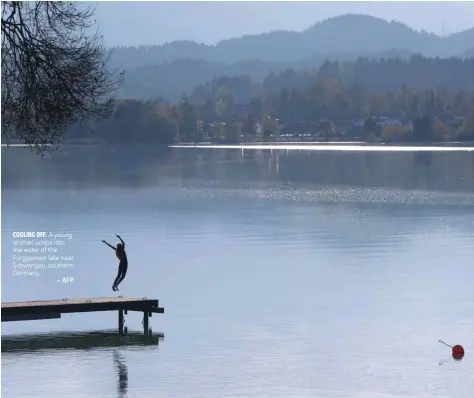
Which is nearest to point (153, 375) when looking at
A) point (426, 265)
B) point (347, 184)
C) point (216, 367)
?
point (216, 367)

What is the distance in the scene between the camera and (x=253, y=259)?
57688mm

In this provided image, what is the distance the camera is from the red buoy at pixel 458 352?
33.9m

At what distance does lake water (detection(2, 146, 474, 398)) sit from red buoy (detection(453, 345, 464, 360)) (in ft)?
0.78

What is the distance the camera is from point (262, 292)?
47.0 m

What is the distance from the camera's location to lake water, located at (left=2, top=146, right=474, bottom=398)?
31500 mm

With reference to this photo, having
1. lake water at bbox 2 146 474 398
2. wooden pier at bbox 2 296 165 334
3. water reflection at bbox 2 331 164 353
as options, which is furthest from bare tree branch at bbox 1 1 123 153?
lake water at bbox 2 146 474 398

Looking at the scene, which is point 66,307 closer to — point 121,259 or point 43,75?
point 121,259

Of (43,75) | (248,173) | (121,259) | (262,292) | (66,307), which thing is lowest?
(248,173)

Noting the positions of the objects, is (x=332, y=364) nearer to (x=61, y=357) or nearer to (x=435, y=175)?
(x=61, y=357)

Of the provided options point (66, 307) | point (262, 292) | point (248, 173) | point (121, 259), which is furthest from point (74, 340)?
point (248, 173)

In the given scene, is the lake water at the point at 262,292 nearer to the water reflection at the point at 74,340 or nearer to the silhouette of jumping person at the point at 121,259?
the water reflection at the point at 74,340

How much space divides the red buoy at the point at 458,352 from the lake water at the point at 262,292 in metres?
0.24

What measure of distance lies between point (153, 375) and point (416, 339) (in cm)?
841

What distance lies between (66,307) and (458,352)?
10453 millimetres
